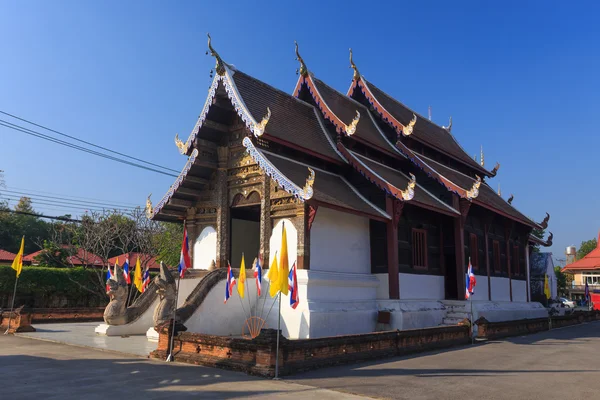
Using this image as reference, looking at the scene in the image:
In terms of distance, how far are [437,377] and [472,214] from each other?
11081mm

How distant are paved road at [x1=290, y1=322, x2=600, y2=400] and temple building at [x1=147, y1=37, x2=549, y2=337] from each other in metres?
2.67

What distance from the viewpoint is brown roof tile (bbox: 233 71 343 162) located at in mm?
13789

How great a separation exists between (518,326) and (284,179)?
9544 millimetres

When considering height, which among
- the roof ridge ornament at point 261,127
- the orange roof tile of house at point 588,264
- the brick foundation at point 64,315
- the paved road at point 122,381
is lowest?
the paved road at point 122,381

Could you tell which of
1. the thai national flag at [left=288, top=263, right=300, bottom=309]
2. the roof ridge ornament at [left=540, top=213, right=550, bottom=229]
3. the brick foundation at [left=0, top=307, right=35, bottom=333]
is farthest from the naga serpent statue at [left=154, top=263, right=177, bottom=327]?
the roof ridge ornament at [left=540, top=213, right=550, bottom=229]

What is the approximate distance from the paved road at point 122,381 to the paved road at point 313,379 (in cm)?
1

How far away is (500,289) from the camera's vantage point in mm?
20047

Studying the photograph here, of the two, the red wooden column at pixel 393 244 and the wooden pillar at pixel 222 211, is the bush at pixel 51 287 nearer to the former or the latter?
the wooden pillar at pixel 222 211

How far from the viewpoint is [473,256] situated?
17.9 m

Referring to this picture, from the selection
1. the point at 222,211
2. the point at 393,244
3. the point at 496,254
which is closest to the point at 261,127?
the point at 222,211

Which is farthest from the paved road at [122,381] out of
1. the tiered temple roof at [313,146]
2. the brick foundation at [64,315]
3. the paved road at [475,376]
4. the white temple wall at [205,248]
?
the brick foundation at [64,315]

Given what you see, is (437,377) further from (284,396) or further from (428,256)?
(428,256)

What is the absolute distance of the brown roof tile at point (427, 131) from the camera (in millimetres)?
19017

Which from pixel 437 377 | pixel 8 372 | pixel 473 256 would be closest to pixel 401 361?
pixel 437 377
